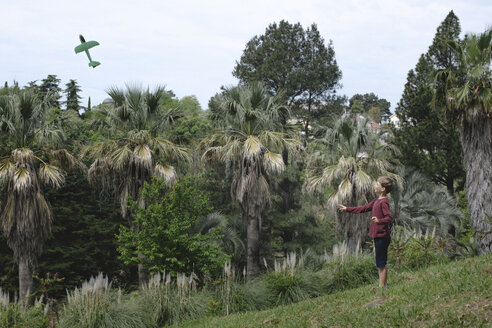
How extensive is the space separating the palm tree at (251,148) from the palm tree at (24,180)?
584 cm

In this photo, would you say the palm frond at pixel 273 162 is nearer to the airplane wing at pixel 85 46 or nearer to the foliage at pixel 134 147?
the foliage at pixel 134 147

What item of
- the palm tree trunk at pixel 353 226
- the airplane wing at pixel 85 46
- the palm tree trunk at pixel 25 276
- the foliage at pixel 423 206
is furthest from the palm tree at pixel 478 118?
the palm tree trunk at pixel 25 276

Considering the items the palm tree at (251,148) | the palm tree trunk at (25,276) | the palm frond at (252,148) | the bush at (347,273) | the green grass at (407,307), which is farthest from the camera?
the palm tree at (251,148)

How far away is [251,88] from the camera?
18.1m

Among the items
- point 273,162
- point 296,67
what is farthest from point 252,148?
point 296,67

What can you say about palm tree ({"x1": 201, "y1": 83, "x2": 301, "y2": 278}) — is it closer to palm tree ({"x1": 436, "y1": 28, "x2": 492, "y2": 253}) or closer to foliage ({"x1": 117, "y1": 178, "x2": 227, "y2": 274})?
foliage ({"x1": 117, "y1": 178, "x2": 227, "y2": 274})

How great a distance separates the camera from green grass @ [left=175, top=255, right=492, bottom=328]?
6.01 metres

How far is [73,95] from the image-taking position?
4784 centimetres

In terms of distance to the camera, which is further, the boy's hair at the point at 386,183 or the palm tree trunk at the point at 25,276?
the palm tree trunk at the point at 25,276

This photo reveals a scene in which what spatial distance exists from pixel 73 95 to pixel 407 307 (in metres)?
46.2

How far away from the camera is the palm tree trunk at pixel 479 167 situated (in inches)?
568

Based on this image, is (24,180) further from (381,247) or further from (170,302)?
(381,247)

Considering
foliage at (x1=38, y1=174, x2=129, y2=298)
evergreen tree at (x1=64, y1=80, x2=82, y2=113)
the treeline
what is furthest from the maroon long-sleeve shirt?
evergreen tree at (x1=64, y1=80, x2=82, y2=113)

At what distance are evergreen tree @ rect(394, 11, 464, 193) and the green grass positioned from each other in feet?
54.0
